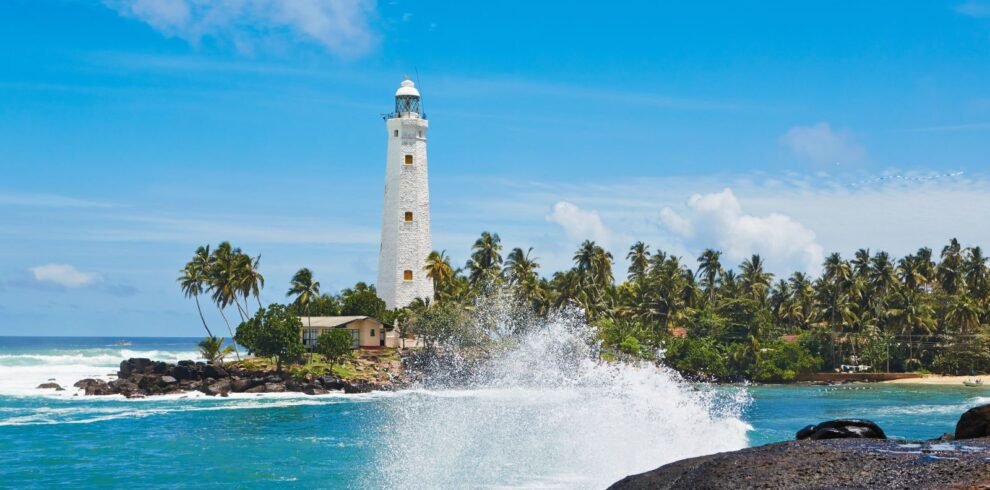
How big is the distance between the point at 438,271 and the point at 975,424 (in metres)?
68.5

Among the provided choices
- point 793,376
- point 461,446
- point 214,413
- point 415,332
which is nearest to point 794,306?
point 793,376

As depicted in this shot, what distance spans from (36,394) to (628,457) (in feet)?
174

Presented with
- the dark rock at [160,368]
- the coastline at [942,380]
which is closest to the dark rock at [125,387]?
the dark rock at [160,368]

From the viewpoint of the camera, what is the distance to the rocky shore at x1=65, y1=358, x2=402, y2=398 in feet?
208

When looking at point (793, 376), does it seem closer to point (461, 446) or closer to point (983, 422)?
point (461, 446)

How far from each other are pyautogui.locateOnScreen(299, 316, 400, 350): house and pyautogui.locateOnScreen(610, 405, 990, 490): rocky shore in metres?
65.4

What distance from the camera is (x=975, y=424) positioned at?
11.0 m

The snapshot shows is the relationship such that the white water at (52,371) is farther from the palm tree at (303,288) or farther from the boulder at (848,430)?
the boulder at (848,430)

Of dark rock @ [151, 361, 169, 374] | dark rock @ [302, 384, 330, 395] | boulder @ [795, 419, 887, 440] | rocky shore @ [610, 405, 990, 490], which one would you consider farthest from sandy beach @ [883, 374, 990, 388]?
rocky shore @ [610, 405, 990, 490]

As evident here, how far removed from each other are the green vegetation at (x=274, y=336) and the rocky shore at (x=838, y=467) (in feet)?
200

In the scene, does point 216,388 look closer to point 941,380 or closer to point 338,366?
point 338,366

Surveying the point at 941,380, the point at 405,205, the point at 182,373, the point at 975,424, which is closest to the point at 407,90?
the point at 405,205

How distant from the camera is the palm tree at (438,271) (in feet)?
259

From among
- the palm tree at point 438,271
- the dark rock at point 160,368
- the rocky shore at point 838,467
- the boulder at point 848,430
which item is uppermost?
the palm tree at point 438,271
